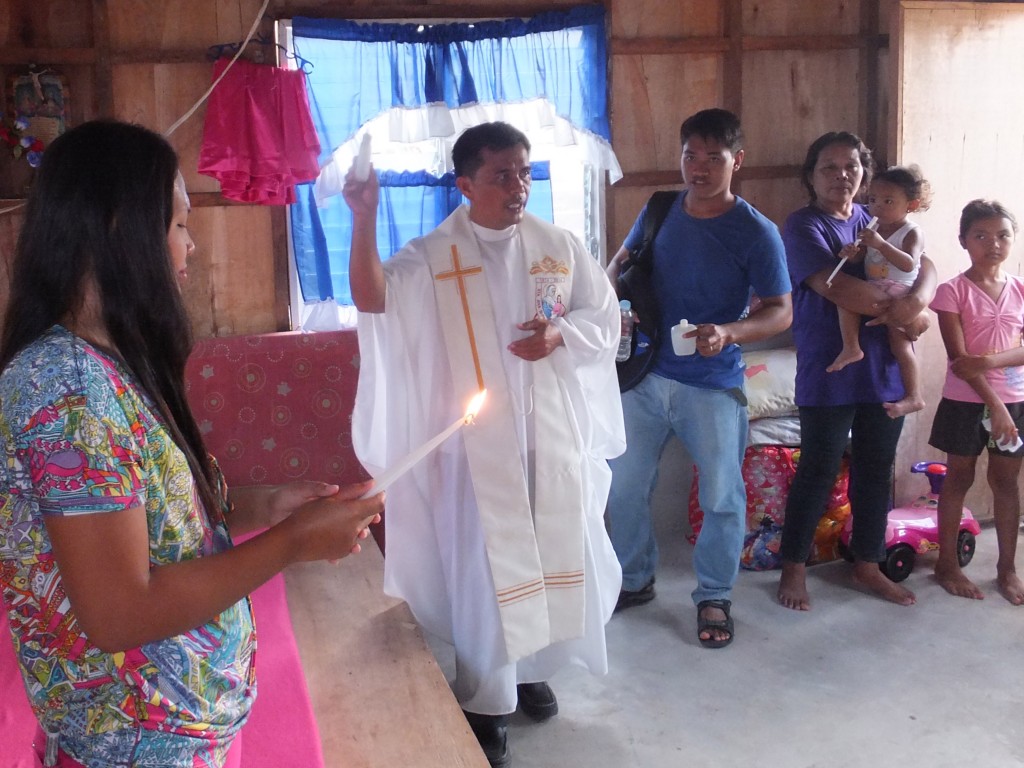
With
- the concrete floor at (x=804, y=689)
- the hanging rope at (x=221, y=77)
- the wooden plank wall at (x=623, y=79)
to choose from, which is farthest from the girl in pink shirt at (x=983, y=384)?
the hanging rope at (x=221, y=77)

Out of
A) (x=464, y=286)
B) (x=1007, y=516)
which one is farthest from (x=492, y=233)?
(x=1007, y=516)

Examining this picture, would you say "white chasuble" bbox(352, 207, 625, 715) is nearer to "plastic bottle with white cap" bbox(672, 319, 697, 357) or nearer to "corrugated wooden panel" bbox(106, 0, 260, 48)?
"plastic bottle with white cap" bbox(672, 319, 697, 357)

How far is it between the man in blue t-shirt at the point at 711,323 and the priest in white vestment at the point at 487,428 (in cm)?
→ 66

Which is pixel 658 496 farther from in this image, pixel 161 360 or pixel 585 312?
pixel 161 360

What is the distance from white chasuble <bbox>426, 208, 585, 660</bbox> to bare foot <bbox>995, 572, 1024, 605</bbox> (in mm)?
1849

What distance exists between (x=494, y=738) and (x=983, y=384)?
2.17m

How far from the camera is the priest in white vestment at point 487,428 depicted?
8.11 feet

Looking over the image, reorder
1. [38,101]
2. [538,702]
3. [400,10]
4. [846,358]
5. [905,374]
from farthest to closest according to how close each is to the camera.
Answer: [400,10]
[38,101]
[905,374]
[846,358]
[538,702]

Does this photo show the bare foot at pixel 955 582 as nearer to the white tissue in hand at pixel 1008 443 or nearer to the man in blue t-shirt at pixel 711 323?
the white tissue in hand at pixel 1008 443

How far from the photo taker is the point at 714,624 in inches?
125

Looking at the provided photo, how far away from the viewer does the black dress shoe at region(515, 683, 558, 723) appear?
2.72 meters

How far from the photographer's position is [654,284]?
3258 millimetres

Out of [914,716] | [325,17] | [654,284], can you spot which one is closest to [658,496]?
[654,284]

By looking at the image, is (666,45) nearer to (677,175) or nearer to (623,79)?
(623,79)
